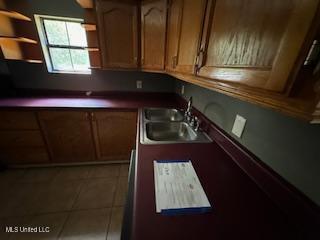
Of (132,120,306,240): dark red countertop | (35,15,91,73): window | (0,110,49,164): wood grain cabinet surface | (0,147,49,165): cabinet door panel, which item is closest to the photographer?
(132,120,306,240): dark red countertop

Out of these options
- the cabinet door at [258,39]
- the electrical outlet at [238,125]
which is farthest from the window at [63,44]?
the electrical outlet at [238,125]

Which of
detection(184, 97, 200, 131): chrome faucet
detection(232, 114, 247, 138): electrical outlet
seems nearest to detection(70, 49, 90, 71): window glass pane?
detection(184, 97, 200, 131): chrome faucet

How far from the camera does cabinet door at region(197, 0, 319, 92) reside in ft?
0.95

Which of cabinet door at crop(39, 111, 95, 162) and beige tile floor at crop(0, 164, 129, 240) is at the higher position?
cabinet door at crop(39, 111, 95, 162)

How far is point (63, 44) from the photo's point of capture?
2002 mm

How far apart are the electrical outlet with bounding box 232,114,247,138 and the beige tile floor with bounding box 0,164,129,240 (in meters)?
1.29

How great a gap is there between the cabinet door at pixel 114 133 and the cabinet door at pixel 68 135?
0.11 meters

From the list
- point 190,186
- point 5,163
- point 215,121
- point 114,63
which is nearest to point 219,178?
point 190,186

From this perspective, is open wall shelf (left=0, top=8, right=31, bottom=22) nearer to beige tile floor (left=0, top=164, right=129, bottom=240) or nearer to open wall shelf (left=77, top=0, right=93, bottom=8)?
open wall shelf (left=77, top=0, right=93, bottom=8)

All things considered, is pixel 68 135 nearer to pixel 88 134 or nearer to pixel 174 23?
pixel 88 134

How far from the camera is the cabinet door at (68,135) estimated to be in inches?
67.1

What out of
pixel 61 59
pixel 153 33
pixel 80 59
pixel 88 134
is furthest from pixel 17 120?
pixel 153 33

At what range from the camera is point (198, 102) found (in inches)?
55.8

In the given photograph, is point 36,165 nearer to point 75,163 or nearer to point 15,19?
point 75,163
